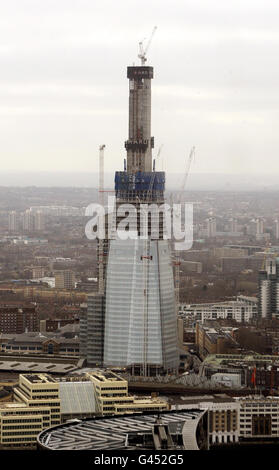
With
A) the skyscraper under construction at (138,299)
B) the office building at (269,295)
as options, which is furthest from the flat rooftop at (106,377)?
the office building at (269,295)

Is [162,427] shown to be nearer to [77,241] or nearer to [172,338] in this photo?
[172,338]

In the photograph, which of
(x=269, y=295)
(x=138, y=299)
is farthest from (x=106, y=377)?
(x=269, y=295)

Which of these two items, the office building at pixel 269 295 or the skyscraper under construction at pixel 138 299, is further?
the office building at pixel 269 295

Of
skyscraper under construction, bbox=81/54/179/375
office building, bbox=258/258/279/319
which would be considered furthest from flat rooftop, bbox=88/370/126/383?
office building, bbox=258/258/279/319

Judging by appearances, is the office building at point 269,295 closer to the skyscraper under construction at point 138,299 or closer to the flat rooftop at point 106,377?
the skyscraper under construction at point 138,299

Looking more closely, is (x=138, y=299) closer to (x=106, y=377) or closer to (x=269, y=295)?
(x=106, y=377)

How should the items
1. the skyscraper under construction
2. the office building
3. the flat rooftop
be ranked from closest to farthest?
the flat rooftop → the skyscraper under construction → the office building

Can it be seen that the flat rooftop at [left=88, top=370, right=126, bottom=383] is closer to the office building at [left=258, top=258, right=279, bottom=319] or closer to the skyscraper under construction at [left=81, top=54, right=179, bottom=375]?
the skyscraper under construction at [left=81, top=54, right=179, bottom=375]

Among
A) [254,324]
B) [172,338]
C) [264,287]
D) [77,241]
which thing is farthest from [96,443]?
[77,241]
